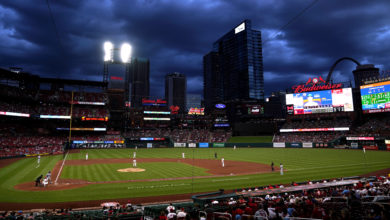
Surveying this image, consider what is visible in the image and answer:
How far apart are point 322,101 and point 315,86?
5484 mm

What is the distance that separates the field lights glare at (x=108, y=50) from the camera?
7510 cm

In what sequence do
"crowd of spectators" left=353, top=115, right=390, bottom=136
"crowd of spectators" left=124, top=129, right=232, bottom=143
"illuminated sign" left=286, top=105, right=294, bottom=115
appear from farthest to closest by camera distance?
"crowd of spectators" left=124, top=129, right=232, bottom=143
"illuminated sign" left=286, top=105, right=294, bottom=115
"crowd of spectators" left=353, top=115, right=390, bottom=136

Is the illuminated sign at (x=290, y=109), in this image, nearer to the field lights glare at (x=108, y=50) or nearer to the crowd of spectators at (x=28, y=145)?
the field lights glare at (x=108, y=50)

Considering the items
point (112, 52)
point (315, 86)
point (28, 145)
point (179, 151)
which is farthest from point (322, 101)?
point (28, 145)

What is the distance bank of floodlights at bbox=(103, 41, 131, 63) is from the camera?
75506mm

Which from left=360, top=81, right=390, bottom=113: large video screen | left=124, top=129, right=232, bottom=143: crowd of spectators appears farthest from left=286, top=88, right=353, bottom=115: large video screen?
left=124, top=129, right=232, bottom=143: crowd of spectators

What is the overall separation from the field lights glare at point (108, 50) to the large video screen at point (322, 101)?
64.6m

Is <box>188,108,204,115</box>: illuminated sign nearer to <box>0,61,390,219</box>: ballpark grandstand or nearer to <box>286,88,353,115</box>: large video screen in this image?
<box>0,61,390,219</box>: ballpark grandstand

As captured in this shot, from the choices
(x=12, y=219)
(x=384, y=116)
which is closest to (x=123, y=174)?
(x=12, y=219)

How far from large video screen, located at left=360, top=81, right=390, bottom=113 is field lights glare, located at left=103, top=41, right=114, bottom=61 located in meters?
80.5

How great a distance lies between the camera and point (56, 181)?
23.5 m

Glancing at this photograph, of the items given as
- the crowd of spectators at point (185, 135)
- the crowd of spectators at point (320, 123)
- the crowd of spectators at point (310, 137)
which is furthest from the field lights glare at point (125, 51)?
the crowd of spectators at point (320, 123)

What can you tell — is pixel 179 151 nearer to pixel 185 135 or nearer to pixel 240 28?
pixel 185 135

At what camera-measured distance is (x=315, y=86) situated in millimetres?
72875
